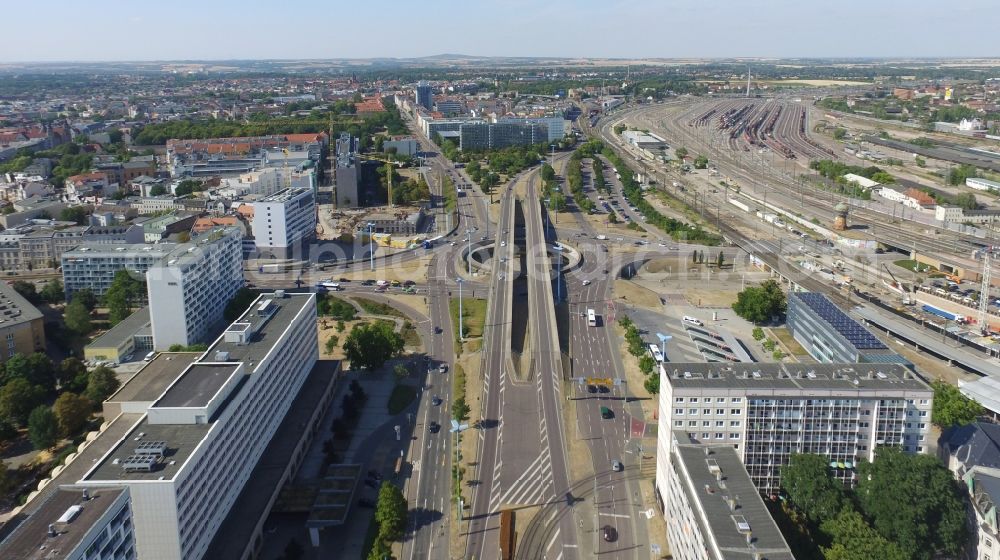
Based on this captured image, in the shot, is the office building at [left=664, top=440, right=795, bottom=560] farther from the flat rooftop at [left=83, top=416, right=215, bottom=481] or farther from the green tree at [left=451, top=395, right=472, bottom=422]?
the flat rooftop at [left=83, top=416, right=215, bottom=481]

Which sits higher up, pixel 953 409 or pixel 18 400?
pixel 18 400

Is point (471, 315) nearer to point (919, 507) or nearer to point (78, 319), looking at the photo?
point (78, 319)

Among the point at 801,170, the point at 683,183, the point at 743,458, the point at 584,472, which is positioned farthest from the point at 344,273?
the point at 801,170

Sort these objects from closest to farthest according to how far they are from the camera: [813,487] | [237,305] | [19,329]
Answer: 1. [813,487]
2. [19,329]
3. [237,305]

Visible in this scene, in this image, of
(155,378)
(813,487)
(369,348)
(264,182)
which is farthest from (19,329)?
(264,182)

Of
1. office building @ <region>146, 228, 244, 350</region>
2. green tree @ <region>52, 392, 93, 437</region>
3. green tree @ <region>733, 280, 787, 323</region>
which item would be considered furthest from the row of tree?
green tree @ <region>52, 392, 93, 437</region>

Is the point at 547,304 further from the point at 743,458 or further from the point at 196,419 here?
the point at 196,419

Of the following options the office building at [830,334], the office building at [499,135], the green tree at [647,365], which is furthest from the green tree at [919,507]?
the office building at [499,135]
